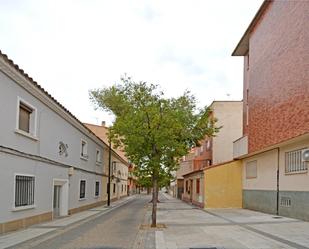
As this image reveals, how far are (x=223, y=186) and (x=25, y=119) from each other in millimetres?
17241

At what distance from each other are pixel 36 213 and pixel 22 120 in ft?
12.7

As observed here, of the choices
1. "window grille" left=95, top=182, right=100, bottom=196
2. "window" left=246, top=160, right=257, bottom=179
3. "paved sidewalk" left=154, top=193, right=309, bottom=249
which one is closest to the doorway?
"paved sidewalk" left=154, top=193, right=309, bottom=249

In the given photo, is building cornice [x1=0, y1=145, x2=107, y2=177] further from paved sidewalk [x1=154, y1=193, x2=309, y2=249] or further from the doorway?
paved sidewalk [x1=154, y1=193, x2=309, y2=249]

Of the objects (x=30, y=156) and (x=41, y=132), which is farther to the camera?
(x=41, y=132)

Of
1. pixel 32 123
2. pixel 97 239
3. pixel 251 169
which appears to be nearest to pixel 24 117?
pixel 32 123

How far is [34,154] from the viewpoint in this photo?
17438 millimetres

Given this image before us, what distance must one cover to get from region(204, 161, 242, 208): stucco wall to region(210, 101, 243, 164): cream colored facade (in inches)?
298

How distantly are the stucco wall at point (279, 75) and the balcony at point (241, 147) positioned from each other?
4.04ft

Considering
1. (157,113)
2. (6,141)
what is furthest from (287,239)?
(6,141)

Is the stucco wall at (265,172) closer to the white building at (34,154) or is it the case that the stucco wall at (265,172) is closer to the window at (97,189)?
the white building at (34,154)

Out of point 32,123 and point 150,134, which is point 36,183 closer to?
point 32,123

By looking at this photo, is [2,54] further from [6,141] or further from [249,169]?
[249,169]

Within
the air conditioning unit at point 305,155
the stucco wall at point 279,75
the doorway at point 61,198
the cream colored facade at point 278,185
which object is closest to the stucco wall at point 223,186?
the cream colored facade at point 278,185

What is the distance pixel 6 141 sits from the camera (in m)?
14.3
